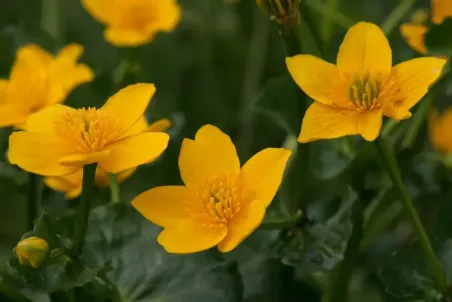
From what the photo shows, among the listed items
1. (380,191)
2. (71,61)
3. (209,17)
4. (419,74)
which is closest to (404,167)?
(380,191)

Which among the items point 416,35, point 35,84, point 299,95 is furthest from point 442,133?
point 35,84

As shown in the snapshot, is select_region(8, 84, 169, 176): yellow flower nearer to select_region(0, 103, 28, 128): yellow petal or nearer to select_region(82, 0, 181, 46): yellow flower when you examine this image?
select_region(0, 103, 28, 128): yellow petal

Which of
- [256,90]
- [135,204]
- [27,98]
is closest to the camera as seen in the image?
[135,204]

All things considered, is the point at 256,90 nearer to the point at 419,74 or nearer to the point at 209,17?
the point at 209,17

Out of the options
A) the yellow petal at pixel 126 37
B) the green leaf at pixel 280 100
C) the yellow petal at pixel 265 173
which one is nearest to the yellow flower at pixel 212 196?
the yellow petal at pixel 265 173

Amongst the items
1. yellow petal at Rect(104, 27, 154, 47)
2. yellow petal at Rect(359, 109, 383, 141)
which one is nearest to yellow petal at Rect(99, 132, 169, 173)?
yellow petal at Rect(359, 109, 383, 141)

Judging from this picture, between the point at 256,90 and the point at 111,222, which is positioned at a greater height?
the point at 111,222

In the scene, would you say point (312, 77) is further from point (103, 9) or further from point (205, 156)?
point (103, 9)
